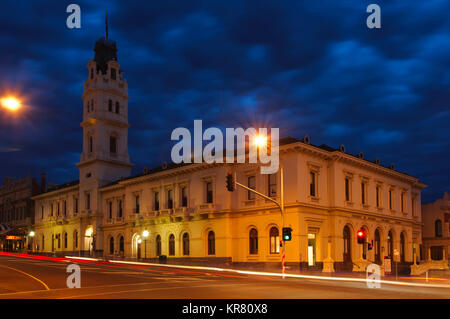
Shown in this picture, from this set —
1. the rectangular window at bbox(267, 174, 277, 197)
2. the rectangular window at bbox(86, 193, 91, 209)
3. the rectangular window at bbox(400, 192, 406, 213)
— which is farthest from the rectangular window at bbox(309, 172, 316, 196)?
the rectangular window at bbox(86, 193, 91, 209)

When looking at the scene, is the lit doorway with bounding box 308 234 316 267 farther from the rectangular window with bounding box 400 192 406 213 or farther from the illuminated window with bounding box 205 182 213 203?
the rectangular window with bounding box 400 192 406 213

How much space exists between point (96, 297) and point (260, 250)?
29.8 metres

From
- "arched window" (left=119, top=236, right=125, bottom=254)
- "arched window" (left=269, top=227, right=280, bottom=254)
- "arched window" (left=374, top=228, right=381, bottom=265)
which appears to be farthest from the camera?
"arched window" (left=119, top=236, right=125, bottom=254)

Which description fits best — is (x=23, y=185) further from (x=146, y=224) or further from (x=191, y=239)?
(x=191, y=239)

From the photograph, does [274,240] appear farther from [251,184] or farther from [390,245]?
[390,245]

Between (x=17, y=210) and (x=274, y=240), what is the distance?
6364cm

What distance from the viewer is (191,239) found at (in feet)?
177

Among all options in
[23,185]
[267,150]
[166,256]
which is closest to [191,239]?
[166,256]

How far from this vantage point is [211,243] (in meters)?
52.1

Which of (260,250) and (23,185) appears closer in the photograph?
(260,250)

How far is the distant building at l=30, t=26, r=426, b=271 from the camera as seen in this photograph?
4622 cm

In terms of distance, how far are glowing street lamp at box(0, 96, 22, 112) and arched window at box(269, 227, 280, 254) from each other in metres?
31.3

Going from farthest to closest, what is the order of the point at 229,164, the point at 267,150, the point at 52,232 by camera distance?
the point at 52,232 < the point at 229,164 < the point at 267,150
